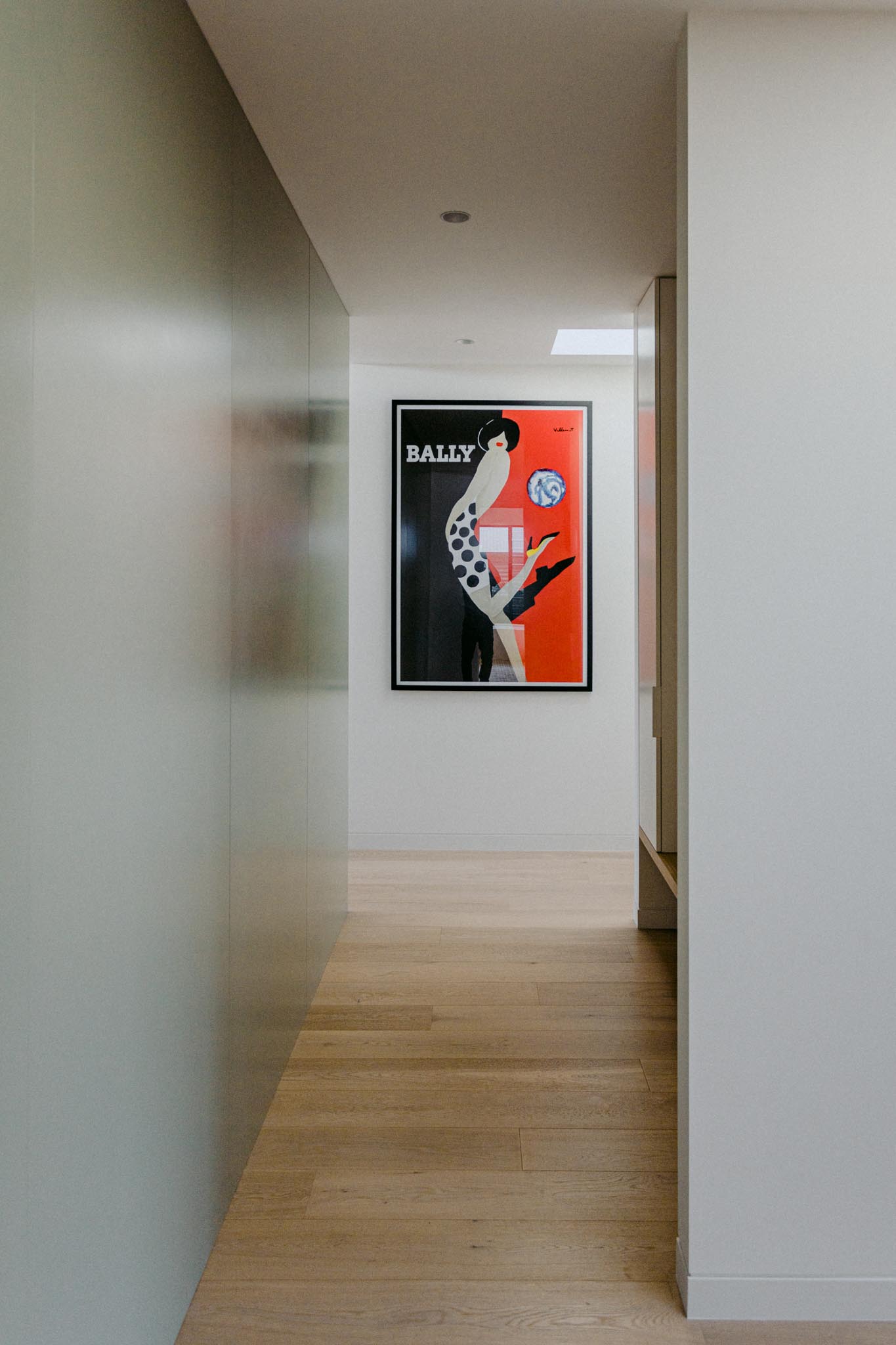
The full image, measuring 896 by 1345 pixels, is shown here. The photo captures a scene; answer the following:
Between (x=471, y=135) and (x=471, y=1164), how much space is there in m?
2.55

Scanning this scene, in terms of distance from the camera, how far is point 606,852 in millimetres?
5562

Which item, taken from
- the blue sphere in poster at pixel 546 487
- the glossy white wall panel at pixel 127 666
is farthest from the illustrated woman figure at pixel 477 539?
the glossy white wall panel at pixel 127 666

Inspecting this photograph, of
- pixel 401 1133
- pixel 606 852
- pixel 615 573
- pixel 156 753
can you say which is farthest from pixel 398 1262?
pixel 615 573

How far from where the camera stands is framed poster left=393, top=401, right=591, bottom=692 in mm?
5441

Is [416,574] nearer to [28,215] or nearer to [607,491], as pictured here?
[607,491]

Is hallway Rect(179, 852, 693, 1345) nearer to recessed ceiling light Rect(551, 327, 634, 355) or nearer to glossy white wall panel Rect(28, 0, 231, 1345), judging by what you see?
glossy white wall panel Rect(28, 0, 231, 1345)

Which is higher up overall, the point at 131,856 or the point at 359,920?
the point at 131,856

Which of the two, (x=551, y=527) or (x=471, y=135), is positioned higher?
(x=471, y=135)

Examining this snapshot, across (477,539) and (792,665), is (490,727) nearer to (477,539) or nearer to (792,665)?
(477,539)

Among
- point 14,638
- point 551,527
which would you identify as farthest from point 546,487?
point 14,638

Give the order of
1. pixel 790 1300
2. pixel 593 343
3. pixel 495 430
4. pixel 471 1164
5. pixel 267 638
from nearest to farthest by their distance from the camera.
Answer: pixel 790 1300
pixel 471 1164
pixel 267 638
pixel 593 343
pixel 495 430

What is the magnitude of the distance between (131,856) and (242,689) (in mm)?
809

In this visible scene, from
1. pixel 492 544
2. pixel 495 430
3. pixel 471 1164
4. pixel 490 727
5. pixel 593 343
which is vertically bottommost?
pixel 471 1164

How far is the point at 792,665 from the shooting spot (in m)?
1.93
